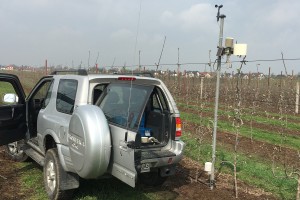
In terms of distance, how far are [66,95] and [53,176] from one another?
1.22m

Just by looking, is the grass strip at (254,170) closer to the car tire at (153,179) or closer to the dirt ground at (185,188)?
the dirt ground at (185,188)

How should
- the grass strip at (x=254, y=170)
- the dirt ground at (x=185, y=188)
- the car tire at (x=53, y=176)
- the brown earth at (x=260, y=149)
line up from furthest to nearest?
the brown earth at (x=260, y=149) < the grass strip at (x=254, y=170) < the dirt ground at (x=185, y=188) < the car tire at (x=53, y=176)

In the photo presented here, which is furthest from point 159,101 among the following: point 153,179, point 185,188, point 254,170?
point 254,170

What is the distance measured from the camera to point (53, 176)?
5.07 m

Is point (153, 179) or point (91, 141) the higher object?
point (91, 141)

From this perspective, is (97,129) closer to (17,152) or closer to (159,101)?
(159,101)

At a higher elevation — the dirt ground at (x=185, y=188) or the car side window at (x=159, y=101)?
the car side window at (x=159, y=101)

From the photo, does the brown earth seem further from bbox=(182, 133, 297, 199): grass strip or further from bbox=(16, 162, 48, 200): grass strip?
bbox=(16, 162, 48, 200): grass strip

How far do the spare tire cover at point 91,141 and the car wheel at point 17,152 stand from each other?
109 inches

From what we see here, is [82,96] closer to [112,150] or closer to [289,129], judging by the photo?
[112,150]

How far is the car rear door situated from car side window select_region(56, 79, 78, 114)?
1133mm

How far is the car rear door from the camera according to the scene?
5.91m

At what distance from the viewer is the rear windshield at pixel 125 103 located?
457 centimetres

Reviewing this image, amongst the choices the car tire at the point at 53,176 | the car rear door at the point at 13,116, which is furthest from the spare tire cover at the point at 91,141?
the car rear door at the point at 13,116
